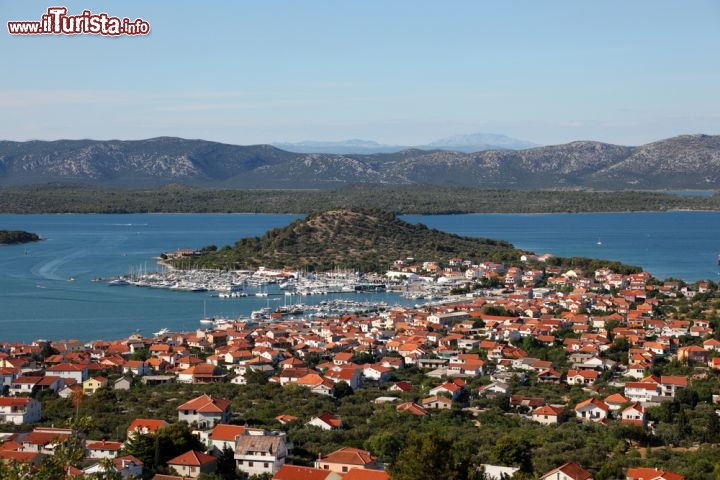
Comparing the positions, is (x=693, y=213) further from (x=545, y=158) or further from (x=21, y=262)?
(x=21, y=262)

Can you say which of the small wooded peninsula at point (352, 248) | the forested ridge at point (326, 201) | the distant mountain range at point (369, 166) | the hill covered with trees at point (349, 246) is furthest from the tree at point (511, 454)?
the distant mountain range at point (369, 166)

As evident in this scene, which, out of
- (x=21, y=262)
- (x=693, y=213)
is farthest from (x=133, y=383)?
(x=693, y=213)

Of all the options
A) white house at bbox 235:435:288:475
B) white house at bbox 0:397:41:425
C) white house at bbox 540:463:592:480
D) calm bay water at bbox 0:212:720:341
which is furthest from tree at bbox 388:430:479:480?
calm bay water at bbox 0:212:720:341

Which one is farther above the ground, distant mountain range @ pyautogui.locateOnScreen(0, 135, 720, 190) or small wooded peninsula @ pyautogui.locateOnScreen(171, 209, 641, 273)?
distant mountain range @ pyautogui.locateOnScreen(0, 135, 720, 190)

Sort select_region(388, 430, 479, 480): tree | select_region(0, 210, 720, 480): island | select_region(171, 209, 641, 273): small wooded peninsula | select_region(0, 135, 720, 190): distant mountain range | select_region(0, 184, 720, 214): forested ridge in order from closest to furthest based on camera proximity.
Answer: select_region(388, 430, 479, 480): tree → select_region(0, 210, 720, 480): island → select_region(171, 209, 641, 273): small wooded peninsula → select_region(0, 184, 720, 214): forested ridge → select_region(0, 135, 720, 190): distant mountain range

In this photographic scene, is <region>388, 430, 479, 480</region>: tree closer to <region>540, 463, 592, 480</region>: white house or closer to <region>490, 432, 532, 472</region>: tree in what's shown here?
<region>540, 463, 592, 480</region>: white house

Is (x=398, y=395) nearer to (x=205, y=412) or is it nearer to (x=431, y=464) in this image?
(x=205, y=412)
